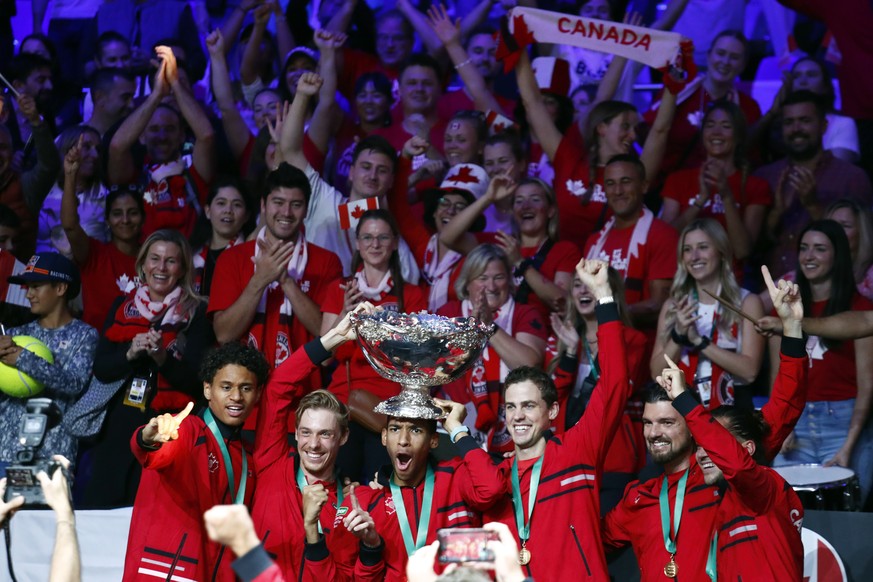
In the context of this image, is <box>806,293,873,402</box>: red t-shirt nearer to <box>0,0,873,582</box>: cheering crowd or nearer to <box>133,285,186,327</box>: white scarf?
<box>0,0,873,582</box>: cheering crowd

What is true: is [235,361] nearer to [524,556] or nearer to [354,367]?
[354,367]

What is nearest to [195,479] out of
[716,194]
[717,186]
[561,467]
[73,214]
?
[561,467]

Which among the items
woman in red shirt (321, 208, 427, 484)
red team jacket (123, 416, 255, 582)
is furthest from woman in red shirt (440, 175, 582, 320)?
red team jacket (123, 416, 255, 582)

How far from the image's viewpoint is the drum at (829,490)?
6734mm

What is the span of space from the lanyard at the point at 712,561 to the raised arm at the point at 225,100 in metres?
5.11

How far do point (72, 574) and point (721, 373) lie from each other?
174 inches

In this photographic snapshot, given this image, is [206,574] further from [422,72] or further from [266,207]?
[422,72]

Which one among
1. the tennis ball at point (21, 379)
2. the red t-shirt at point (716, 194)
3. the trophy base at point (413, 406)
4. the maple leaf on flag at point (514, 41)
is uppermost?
the maple leaf on flag at point (514, 41)

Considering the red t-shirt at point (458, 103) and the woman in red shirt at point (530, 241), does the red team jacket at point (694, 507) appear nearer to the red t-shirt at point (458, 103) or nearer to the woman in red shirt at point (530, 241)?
the woman in red shirt at point (530, 241)

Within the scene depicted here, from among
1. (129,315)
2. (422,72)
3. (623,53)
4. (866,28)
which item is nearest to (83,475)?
(129,315)

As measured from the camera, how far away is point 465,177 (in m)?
8.77

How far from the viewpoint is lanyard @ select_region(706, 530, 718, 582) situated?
19.6 ft

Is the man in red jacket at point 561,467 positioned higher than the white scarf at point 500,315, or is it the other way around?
the white scarf at point 500,315

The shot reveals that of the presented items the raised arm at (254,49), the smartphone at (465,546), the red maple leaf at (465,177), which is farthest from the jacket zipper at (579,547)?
the raised arm at (254,49)
